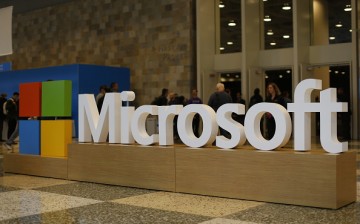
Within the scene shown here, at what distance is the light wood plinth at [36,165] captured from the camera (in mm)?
6809

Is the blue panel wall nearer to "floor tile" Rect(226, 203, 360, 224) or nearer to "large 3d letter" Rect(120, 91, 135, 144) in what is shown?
"large 3d letter" Rect(120, 91, 135, 144)

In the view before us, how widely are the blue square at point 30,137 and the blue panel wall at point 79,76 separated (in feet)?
22.4

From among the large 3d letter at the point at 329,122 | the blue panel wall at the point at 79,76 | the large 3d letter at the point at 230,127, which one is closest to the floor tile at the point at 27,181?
the large 3d letter at the point at 230,127

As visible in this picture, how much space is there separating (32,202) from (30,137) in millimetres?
2742

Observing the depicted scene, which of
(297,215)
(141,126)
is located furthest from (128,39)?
(297,215)

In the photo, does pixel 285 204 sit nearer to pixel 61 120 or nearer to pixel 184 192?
pixel 184 192

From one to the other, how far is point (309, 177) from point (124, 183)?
2447mm

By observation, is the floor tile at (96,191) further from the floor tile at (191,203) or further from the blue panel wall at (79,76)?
the blue panel wall at (79,76)

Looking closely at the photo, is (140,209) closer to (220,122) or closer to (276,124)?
(220,122)

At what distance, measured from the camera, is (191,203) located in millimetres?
4855

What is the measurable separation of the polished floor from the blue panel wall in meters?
9.30

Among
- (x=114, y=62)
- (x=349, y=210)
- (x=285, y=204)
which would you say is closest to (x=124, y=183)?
(x=285, y=204)

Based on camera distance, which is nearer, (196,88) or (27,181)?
(27,181)

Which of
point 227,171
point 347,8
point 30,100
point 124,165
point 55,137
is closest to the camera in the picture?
point 227,171
